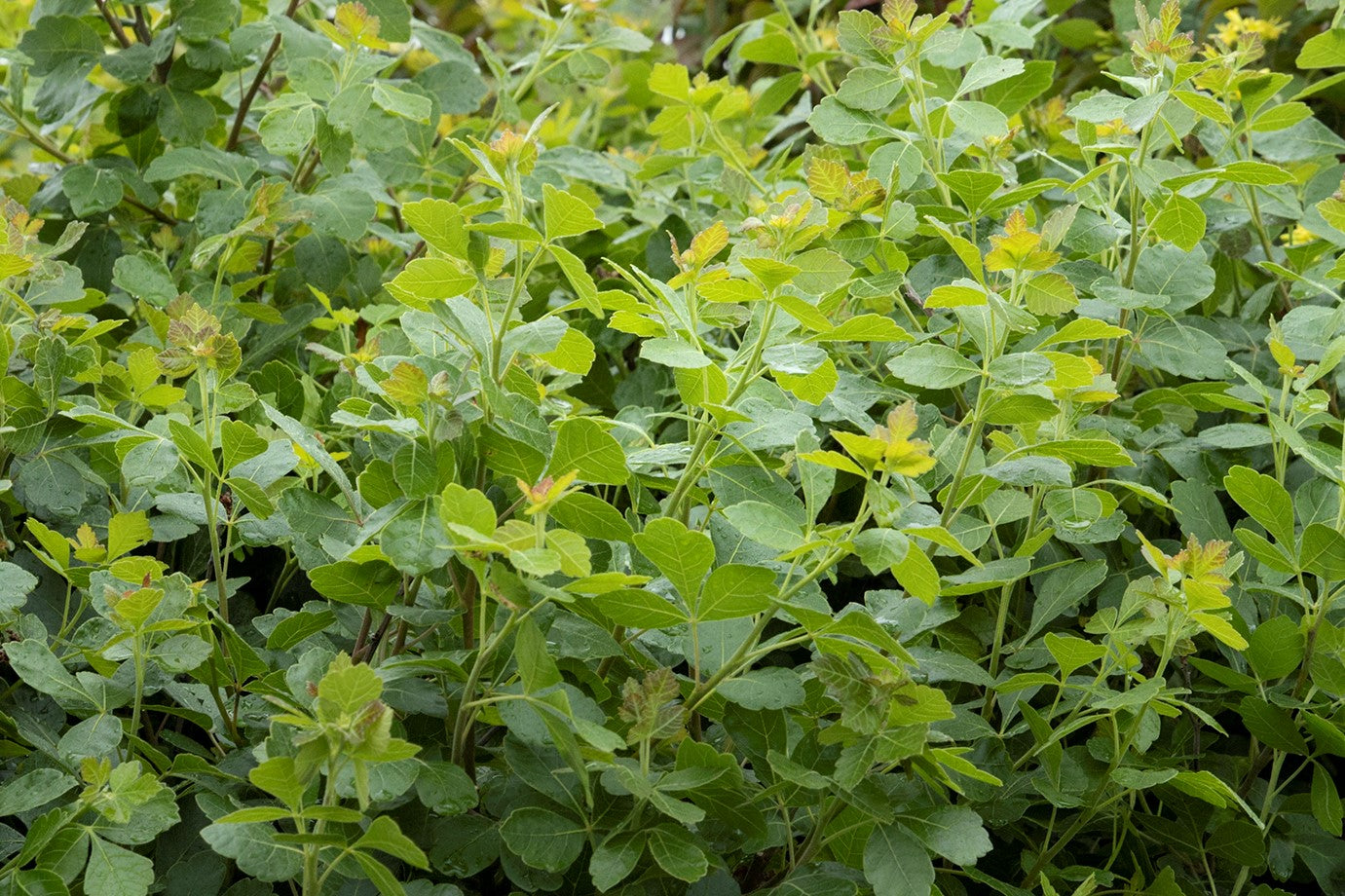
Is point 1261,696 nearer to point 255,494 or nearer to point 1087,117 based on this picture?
point 1087,117

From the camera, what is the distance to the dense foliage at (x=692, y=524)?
857mm

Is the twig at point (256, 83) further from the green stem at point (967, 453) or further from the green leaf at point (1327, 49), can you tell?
the green leaf at point (1327, 49)

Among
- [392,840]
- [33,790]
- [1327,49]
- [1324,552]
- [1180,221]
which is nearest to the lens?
→ [392,840]

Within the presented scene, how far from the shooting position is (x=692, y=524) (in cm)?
107

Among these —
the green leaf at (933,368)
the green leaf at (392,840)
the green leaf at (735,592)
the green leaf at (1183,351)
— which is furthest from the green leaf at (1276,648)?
the green leaf at (392,840)

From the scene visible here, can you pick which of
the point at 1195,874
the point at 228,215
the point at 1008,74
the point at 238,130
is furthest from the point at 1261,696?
the point at 238,130

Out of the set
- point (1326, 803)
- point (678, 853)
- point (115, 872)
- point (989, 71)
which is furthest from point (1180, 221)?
point (115, 872)

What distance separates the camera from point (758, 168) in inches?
73.4

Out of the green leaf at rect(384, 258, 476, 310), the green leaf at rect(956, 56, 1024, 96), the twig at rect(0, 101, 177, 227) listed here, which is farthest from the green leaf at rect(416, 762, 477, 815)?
the twig at rect(0, 101, 177, 227)

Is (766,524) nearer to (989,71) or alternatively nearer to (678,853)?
(678,853)

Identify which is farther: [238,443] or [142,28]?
[142,28]

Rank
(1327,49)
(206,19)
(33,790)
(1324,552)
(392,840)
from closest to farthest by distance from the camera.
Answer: (392,840)
(33,790)
(1324,552)
(1327,49)
(206,19)

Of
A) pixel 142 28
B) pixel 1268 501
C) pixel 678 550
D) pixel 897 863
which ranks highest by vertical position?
pixel 142 28

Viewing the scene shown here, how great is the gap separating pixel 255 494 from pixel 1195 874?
0.93 meters
